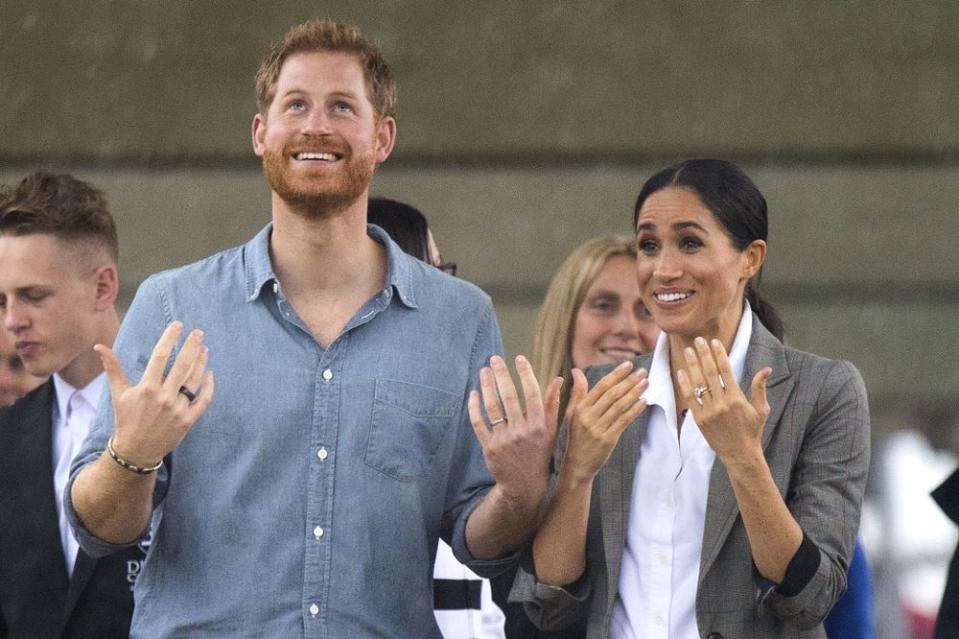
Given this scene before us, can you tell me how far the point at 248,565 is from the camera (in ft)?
11.1

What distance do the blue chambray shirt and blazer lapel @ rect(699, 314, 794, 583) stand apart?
1.32 feet

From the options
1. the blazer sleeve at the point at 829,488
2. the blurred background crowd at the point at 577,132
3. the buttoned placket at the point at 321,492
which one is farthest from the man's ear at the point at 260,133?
the blurred background crowd at the point at 577,132

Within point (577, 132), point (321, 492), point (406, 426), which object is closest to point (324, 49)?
point (406, 426)

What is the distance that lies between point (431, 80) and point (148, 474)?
206 inches

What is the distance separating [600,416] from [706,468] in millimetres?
317

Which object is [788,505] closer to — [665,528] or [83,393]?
[665,528]

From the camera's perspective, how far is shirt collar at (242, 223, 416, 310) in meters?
3.52

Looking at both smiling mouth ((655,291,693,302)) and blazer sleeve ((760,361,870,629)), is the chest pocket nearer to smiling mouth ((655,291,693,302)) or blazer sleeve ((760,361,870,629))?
smiling mouth ((655,291,693,302))

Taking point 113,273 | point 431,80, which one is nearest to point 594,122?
point 431,80

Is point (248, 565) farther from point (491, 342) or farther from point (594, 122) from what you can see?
point (594, 122)

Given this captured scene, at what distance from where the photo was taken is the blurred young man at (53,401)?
4.11m

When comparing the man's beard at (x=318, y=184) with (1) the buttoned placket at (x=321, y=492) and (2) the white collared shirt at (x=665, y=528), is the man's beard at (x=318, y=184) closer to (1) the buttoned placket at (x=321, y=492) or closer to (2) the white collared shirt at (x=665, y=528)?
(1) the buttoned placket at (x=321, y=492)

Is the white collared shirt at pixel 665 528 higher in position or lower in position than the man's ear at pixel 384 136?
lower

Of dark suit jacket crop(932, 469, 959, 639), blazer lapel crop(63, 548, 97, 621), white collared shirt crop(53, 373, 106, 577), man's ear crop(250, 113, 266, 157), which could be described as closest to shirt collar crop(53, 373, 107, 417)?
white collared shirt crop(53, 373, 106, 577)
